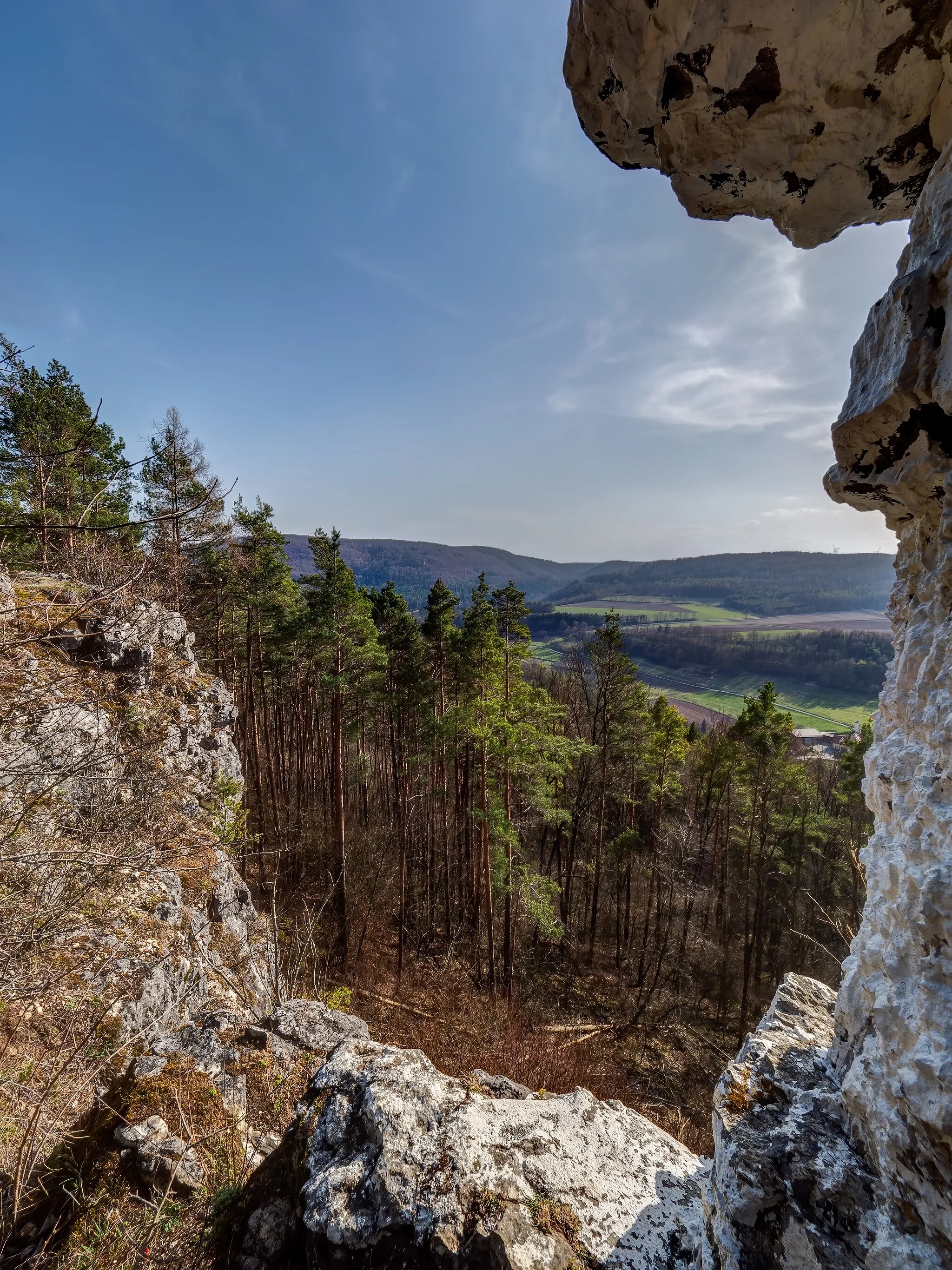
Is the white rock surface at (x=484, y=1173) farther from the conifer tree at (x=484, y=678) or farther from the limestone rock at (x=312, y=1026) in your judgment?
the conifer tree at (x=484, y=678)

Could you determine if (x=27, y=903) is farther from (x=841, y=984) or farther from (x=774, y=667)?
(x=774, y=667)

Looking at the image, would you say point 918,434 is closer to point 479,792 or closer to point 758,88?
point 758,88

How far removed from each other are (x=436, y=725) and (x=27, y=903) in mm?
10666

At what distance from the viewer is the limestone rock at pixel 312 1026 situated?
467cm

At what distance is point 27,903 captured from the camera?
166 inches

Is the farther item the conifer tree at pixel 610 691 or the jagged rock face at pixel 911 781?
the conifer tree at pixel 610 691

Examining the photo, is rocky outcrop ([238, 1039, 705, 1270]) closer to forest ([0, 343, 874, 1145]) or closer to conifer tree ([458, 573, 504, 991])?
forest ([0, 343, 874, 1145])

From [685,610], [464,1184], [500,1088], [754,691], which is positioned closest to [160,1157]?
[464,1184]

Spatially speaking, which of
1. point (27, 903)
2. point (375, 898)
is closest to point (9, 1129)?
point (27, 903)

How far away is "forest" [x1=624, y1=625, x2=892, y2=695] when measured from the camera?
7744 cm

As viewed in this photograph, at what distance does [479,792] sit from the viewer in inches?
683

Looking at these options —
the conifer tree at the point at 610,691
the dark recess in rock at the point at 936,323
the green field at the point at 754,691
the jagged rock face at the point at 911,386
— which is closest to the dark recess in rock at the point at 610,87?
the jagged rock face at the point at 911,386

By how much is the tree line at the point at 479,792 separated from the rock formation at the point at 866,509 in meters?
8.80

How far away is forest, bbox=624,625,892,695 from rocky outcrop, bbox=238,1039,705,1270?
68986 millimetres
